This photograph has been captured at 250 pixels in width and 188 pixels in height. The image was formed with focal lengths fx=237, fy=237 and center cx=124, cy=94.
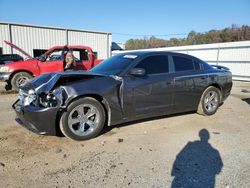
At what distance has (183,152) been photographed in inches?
153

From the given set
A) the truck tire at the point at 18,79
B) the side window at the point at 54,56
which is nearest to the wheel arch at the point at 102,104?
the truck tire at the point at 18,79

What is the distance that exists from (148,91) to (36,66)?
6585 millimetres

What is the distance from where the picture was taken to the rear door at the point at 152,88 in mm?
4691

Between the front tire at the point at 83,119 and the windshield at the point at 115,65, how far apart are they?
2.89 feet

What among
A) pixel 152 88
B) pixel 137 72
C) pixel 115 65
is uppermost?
pixel 115 65

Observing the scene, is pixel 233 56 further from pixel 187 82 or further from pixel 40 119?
pixel 40 119

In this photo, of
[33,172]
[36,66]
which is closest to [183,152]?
[33,172]

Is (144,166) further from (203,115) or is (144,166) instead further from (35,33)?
(35,33)

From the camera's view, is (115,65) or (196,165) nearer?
(196,165)

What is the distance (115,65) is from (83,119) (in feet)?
4.84

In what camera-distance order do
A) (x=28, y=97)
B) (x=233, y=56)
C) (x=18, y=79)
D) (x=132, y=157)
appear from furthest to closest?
(x=233, y=56) < (x=18, y=79) < (x=28, y=97) < (x=132, y=157)

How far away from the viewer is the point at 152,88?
491 centimetres

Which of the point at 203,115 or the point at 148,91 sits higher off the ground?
the point at 148,91

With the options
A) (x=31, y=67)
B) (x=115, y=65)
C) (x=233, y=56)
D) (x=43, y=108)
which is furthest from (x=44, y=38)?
(x=43, y=108)
